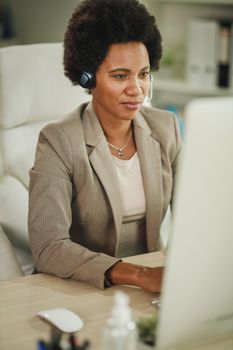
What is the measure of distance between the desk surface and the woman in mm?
105

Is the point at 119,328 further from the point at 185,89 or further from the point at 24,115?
the point at 185,89

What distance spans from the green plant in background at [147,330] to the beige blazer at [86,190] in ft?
0.85

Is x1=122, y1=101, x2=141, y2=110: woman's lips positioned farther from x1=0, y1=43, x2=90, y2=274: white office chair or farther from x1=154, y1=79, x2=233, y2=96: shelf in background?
x1=154, y1=79, x2=233, y2=96: shelf in background

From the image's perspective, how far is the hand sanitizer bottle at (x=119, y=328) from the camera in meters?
0.99

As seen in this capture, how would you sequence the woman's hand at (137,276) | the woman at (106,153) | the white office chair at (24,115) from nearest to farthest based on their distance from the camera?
the woman's hand at (137,276)
the woman at (106,153)
the white office chair at (24,115)

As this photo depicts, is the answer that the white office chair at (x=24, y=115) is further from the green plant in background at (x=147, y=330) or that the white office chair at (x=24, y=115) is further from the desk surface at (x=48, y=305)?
the green plant in background at (x=147, y=330)

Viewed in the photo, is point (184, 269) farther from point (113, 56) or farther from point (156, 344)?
point (113, 56)

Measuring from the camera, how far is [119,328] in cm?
100

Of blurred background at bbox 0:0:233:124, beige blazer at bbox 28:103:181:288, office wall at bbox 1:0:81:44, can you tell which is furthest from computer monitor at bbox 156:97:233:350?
office wall at bbox 1:0:81:44

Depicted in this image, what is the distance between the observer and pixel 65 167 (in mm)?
1736

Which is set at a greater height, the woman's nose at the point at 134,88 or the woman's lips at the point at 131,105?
the woman's nose at the point at 134,88

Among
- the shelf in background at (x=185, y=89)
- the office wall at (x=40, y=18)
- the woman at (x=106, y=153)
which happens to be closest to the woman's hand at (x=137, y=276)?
the woman at (x=106, y=153)

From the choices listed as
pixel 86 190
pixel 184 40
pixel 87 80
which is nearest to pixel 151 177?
pixel 86 190

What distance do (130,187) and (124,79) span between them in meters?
0.30
